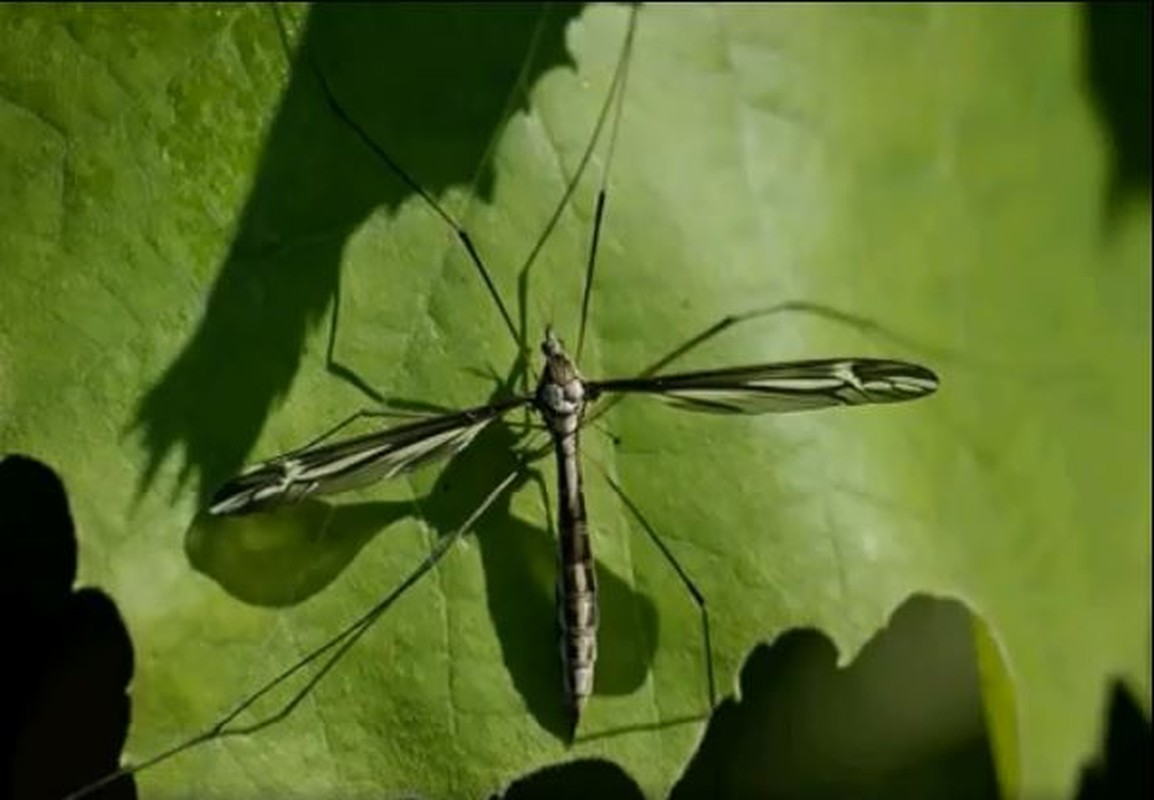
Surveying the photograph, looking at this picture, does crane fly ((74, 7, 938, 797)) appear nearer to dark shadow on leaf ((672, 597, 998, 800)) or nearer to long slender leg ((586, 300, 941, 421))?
long slender leg ((586, 300, 941, 421))

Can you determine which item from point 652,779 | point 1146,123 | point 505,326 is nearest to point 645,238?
point 505,326

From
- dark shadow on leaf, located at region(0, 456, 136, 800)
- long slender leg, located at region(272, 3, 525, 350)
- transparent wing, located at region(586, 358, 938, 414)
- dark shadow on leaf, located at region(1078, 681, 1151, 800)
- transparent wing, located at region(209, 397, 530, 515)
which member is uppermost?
long slender leg, located at region(272, 3, 525, 350)

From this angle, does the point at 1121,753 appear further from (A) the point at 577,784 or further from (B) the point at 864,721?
(A) the point at 577,784

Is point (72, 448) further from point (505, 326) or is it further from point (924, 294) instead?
point (924, 294)

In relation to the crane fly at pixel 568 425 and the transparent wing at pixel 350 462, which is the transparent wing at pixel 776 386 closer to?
the crane fly at pixel 568 425

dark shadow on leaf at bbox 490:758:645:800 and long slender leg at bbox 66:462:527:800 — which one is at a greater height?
long slender leg at bbox 66:462:527:800

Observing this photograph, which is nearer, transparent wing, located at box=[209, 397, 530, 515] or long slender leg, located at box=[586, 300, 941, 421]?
transparent wing, located at box=[209, 397, 530, 515]

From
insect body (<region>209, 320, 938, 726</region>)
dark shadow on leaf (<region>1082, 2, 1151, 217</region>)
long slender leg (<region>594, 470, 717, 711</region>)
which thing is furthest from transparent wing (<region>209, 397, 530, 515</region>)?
dark shadow on leaf (<region>1082, 2, 1151, 217</region>)

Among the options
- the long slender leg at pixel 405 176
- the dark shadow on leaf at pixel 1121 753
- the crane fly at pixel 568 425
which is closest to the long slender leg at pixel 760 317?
the crane fly at pixel 568 425
